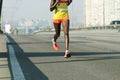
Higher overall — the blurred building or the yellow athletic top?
the blurred building

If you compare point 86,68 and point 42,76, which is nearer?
point 42,76

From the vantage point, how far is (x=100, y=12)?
183250mm

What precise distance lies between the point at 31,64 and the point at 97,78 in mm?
2904

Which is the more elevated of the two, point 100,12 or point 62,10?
point 100,12

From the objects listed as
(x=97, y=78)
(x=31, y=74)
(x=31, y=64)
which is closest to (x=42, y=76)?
(x=31, y=74)

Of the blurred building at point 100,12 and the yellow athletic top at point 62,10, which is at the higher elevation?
the blurred building at point 100,12

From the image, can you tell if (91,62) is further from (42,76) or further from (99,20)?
(99,20)

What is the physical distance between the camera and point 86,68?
9859 millimetres

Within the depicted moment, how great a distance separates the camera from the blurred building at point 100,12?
161125 mm

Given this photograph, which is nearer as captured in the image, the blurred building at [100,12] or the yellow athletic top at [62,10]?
the yellow athletic top at [62,10]

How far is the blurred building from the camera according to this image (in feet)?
529

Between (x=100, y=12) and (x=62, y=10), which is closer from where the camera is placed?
(x=62, y=10)

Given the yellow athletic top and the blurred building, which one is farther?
the blurred building

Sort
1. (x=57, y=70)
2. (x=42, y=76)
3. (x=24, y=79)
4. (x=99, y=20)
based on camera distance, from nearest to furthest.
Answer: (x=24, y=79) → (x=42, y=76) → (x=57, y=70) → (x=99, y=20)
